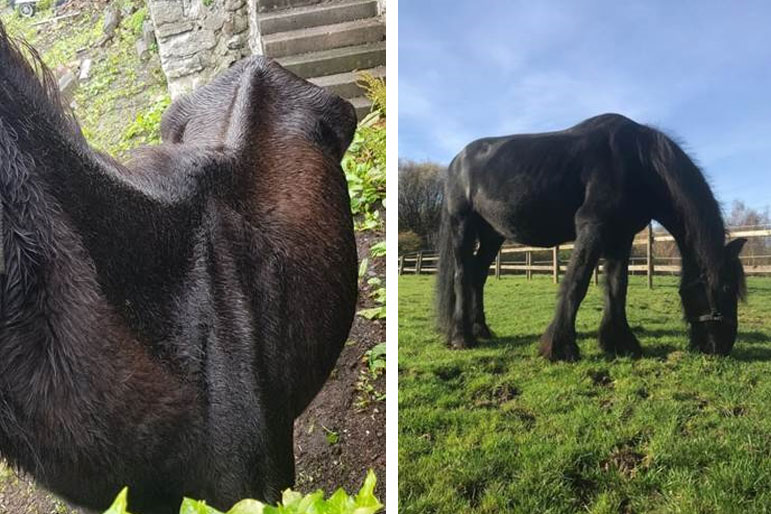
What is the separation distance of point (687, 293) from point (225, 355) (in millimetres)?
1674

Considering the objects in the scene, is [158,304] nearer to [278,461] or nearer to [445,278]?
[278,461]

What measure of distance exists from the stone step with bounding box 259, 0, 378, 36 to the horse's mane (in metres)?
1.13

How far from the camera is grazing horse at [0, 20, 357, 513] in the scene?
165cm

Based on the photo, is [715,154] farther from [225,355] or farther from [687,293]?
[225,355]

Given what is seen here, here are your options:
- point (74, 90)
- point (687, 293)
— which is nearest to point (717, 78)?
point (687, 293)

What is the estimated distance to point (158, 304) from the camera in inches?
74.1

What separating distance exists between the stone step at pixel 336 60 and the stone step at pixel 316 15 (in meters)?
0.11

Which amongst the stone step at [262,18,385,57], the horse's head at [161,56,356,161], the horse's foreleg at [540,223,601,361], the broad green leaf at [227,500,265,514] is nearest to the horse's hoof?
the horse's foreleg at [540,223,601,361]

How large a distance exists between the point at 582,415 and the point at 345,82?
148 cm

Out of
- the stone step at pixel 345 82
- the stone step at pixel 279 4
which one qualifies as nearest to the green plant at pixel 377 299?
the stone step at pixel 345 82

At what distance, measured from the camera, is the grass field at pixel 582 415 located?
2.63 m

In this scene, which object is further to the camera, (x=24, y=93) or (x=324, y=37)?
(x=324, y=37)

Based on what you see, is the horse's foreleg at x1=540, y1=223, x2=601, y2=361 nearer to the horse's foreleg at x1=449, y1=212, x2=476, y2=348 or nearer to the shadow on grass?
the shadow on grass

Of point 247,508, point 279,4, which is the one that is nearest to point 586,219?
point 279,4
